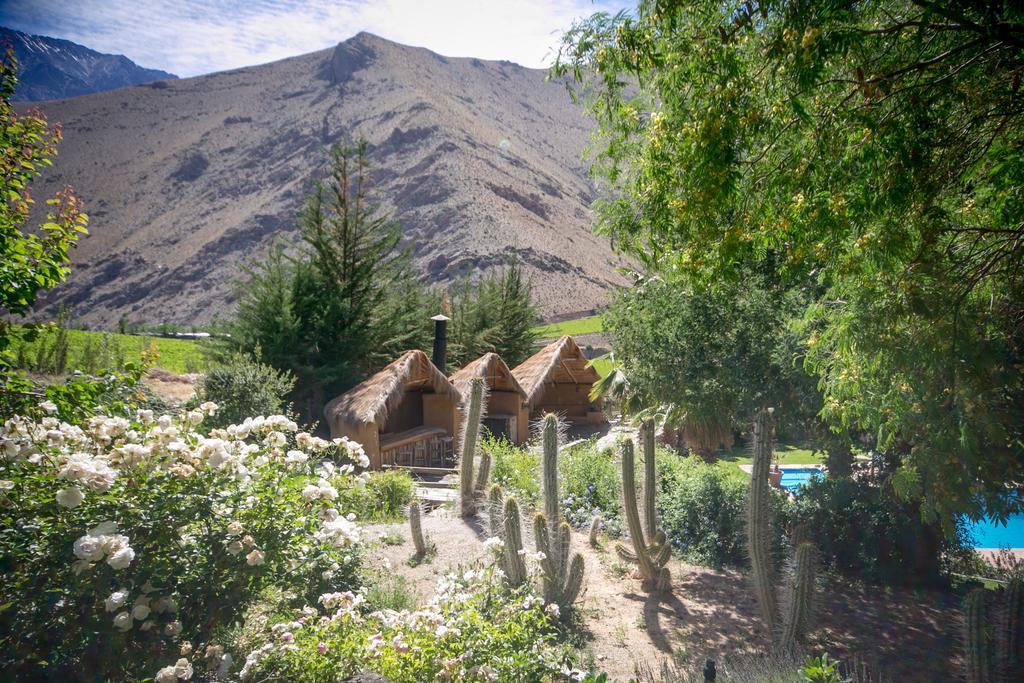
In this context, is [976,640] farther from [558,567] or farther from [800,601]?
[558,567]

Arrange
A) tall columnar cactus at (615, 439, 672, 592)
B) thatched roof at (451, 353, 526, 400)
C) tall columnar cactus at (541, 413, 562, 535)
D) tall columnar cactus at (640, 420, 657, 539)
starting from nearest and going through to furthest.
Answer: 1. tall columnar cactus at (541, 413, 562, 535)
2. tall columnar cactus at (615, 439, 672, 592)
3. tall columnar cactus at (640, 420, 657, 539)
4. thatched roof at (451, 353, 526, 400)

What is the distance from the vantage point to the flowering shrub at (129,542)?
10.7 feet

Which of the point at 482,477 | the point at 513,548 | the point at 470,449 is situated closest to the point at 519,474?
the point at 482,477

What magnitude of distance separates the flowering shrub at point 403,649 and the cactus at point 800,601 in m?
2.50

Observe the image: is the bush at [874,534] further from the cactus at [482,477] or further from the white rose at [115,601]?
the white rose at [115,601]

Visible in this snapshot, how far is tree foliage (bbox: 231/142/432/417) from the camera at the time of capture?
51.3 ft

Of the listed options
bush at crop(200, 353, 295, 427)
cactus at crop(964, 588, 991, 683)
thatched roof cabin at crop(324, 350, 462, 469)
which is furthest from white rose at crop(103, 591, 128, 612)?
thatched roof cabin at crop(324, 350, 462, 469)

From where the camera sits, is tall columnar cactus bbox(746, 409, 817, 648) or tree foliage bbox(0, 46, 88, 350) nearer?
tree foliage bbox(0, 46, 88, 350)

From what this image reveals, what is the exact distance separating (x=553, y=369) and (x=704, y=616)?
1243 centimetres

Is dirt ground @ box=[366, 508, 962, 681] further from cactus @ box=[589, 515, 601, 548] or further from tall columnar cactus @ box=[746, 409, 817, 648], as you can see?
tall columnar cactus @ box=[746, 409, 817, 648]

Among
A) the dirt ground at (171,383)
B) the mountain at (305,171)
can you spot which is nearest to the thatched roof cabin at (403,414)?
the dirt ground at (171,383)

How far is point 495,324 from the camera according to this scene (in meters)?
23.5

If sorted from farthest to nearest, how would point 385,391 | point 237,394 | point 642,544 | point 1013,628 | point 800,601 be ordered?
point 385,391 → point 237,394 → point 642,544 → point 800,601 → point 1013,628

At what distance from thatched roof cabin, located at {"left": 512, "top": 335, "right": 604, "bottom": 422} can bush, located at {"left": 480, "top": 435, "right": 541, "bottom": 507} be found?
6.23 meters
